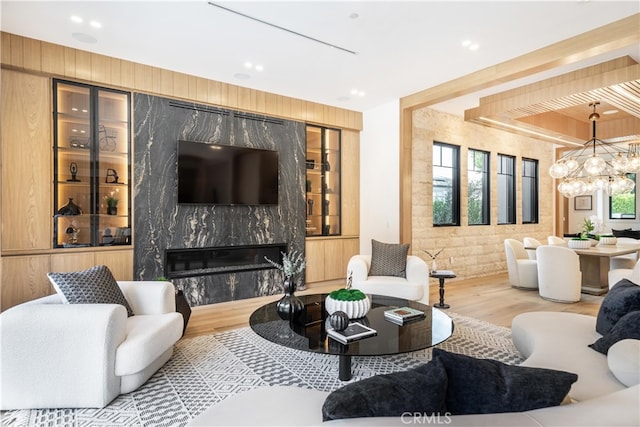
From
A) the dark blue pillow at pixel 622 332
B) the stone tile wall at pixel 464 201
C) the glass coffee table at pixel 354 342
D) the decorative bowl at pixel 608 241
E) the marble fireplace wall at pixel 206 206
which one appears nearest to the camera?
the dark blue pillow at pixel 622 332

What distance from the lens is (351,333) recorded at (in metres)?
2.43

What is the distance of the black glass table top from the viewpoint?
2.25 m

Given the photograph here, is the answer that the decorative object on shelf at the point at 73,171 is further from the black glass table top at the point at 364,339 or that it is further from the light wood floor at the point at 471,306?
the black glass table top at the point at 364,339

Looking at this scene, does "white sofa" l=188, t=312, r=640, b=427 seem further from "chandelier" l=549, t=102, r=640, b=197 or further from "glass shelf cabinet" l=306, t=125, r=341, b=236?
"chandelier" l=549, t=102, r=640, b=197

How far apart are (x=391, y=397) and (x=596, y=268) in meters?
5.98

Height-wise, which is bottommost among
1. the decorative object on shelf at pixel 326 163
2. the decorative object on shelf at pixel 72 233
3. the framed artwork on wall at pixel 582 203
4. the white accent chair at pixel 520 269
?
the white accent chair at pixel 520 269

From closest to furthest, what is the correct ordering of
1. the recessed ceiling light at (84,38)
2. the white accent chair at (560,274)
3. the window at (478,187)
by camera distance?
the recessed ceiling light at (84,38), the white accent chair at (560,274), the window at (478,187)

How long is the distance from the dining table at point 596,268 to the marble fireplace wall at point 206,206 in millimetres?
4423

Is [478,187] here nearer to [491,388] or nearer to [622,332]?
[622,332]

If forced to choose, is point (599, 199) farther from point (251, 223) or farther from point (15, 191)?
point (15, 191)

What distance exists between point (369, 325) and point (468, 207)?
473cm

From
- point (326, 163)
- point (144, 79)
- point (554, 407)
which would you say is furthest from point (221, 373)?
point (326, 163)

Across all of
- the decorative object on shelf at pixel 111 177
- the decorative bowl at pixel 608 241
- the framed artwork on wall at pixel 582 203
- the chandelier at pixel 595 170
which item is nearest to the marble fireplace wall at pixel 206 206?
the decorative object on shelf at pixel 111 177

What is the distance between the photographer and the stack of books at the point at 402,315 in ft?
8.94
